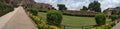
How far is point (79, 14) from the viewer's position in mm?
48031

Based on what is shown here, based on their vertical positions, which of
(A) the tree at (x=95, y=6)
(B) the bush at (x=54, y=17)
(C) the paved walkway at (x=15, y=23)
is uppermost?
(C) the paved walkway at (x=15, y=23)

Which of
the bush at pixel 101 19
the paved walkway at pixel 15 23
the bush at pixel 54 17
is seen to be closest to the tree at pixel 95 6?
the bush at pixel 101 19

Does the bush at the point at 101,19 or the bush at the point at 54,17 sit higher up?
the bush at the point at 54,17

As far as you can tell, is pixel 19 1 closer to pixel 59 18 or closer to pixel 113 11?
pixel 113 11

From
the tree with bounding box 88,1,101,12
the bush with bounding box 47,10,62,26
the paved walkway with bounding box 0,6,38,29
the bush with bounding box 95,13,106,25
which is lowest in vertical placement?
the tree with bounding box 88,1,101,12

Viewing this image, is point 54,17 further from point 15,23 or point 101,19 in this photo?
point 15,23

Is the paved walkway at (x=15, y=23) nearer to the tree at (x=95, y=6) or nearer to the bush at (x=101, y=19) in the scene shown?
the bush at (x=101, y=19)

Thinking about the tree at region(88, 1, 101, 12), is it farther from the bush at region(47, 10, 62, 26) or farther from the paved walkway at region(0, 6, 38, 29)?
the paved walkway at region(0, 6, 38, 29)

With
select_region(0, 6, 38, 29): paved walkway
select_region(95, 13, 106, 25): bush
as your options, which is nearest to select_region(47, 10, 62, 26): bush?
select_region(95, 13, 106, 25): bush

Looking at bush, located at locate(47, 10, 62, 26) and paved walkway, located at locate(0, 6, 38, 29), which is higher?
paved walkway, located at locate(0, 6, 38, 29)

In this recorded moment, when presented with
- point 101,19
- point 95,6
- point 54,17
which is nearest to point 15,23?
point 54,17

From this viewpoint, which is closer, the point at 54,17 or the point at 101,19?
the point at 54,17

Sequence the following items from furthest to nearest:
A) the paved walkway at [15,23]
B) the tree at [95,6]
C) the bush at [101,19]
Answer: the tree at [95,6], the bush at [101,19], the paved walkway at [15,23]

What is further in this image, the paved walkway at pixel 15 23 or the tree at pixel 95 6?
the tree at pixel 95 6
